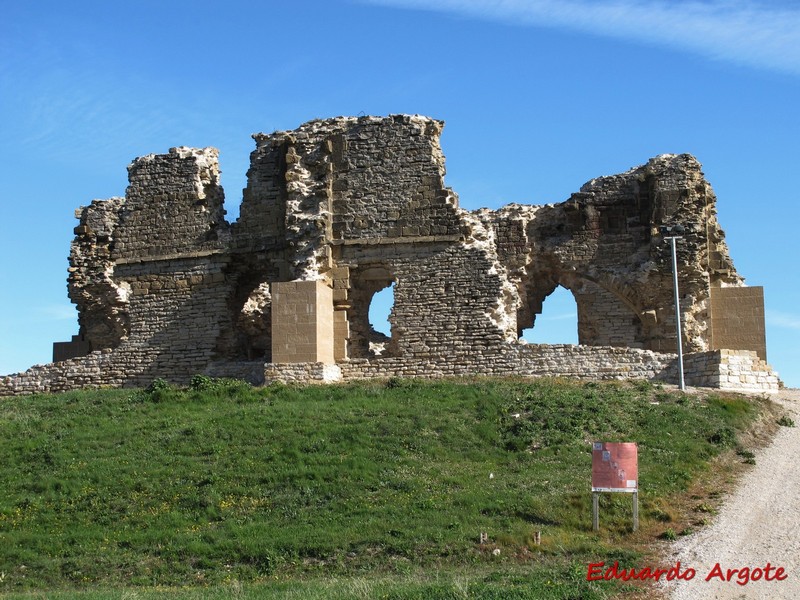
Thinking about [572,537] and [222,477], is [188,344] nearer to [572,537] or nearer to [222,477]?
[222,477]

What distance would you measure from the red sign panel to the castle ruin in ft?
30.2

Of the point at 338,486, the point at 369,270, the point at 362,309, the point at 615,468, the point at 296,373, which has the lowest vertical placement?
the point at 338,486

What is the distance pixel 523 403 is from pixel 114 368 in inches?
468

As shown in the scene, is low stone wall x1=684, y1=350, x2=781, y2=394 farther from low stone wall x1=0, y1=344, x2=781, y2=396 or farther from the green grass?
the green grass

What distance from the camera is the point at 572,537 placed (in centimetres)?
1780

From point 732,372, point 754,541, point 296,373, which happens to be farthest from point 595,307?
point 754,541

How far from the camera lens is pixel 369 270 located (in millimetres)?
30516

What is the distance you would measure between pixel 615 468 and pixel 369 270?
13181 millimetres

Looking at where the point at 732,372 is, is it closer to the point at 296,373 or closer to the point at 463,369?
the point at 463,369

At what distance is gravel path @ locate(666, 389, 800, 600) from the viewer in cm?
1546

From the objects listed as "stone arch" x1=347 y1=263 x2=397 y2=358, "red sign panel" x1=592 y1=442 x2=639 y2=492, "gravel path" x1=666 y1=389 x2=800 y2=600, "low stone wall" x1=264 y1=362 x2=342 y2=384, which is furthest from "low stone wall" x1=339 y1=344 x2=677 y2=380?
"red sign panel" x1=592 y1=442 x2=639 y2=492

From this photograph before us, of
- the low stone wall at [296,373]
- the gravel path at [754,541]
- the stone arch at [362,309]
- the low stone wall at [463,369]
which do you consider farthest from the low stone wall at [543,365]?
the gravel path at [754,541]

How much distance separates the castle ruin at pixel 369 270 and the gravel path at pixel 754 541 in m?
6.80

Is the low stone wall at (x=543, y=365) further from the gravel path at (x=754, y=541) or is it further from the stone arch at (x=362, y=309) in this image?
the gravel path at (x=754, y=541)
